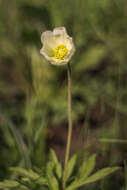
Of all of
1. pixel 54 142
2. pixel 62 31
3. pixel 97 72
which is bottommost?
pixel 54 142

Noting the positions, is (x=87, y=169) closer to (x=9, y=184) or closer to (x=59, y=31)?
(x=9, y=184)

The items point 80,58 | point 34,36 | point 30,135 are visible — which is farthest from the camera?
point 80,58

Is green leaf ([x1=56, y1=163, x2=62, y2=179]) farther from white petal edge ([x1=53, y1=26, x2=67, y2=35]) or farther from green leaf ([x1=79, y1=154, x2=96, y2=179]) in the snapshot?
white petal edge ([x1=53, y1=26, x2=67, y2=35])

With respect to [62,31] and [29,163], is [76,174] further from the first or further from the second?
[62,31]

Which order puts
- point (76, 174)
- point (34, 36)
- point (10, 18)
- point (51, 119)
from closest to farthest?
point (76, 174)
point (51, 119)
point (34, 36)
point (10, 18)

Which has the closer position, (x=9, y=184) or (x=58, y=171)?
(x=9, y=184)

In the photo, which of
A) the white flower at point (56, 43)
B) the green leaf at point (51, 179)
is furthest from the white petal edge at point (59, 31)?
the green leaf at point (51, 179)

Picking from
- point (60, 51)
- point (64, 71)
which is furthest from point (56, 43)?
point (64, 71)

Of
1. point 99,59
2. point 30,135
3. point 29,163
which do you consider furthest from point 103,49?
point 29,163
